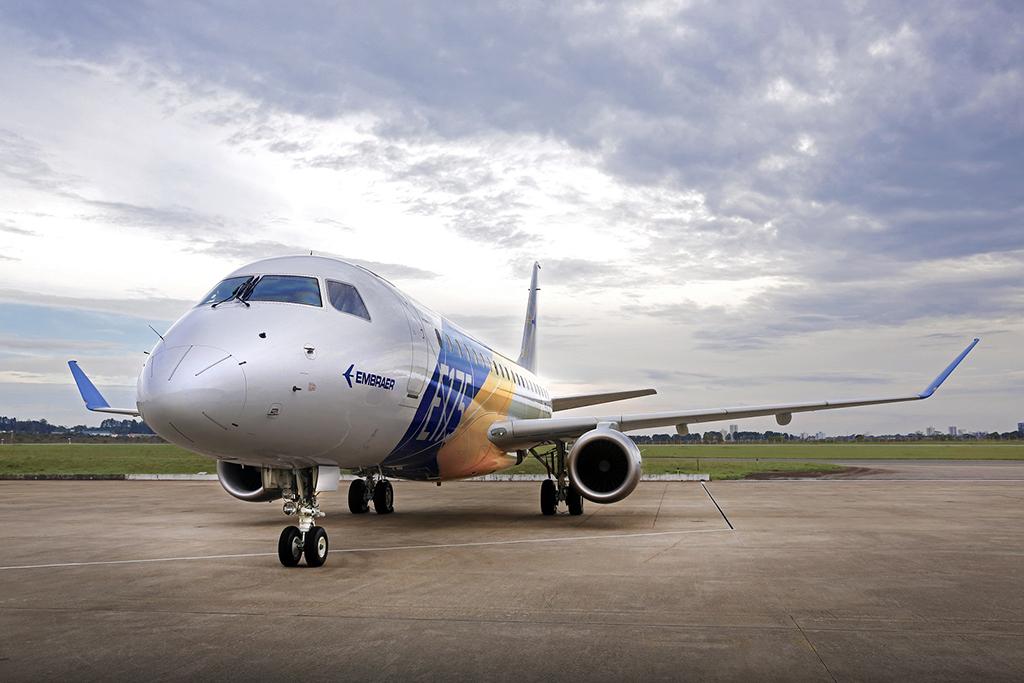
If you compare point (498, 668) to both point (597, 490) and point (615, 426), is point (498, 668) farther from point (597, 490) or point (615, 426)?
point (615, 426)

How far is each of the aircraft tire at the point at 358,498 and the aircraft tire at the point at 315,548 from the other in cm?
707

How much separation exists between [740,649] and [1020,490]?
2057 centimetres

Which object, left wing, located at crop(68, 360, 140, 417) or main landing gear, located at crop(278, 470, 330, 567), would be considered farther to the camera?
left wing, located at crop(68, 360, 140, 417)

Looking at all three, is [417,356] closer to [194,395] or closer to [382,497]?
[194,395]

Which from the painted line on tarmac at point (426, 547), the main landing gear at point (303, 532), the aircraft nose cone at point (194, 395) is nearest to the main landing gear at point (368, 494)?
the painted line on tarmac at point (426, 547)

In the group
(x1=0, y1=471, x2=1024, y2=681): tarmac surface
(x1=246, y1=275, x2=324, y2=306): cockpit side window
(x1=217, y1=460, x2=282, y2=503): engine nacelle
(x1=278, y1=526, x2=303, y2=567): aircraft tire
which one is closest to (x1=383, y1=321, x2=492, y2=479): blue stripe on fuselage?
(x1=0, y1=471, x2=1024, y2=681): tarmac surface

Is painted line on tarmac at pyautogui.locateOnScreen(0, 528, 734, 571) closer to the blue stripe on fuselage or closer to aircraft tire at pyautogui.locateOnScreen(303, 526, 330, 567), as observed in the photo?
aircraft tire at pyautogui.locateOnScreen(303, 526, 330, 567)

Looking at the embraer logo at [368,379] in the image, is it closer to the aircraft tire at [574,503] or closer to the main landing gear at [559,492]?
the main landing gear at [559,492]

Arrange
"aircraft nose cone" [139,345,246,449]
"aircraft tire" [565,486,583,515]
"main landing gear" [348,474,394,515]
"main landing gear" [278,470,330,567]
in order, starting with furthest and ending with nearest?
"main landing gear" [348,474,394,515]
"aircraft tire" [565,486,583,515]
"main landing gear" [278,470,330,567]
"aircraft nose cone" [139,345,246,449]

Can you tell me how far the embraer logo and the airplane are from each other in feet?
0.06

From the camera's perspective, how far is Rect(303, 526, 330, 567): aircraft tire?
29.2 ft

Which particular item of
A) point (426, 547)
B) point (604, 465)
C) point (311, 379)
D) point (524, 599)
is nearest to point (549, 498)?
point (604, 465)

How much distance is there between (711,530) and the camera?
12.4 m

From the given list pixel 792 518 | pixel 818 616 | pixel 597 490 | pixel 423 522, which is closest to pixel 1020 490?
pixel 792 518
